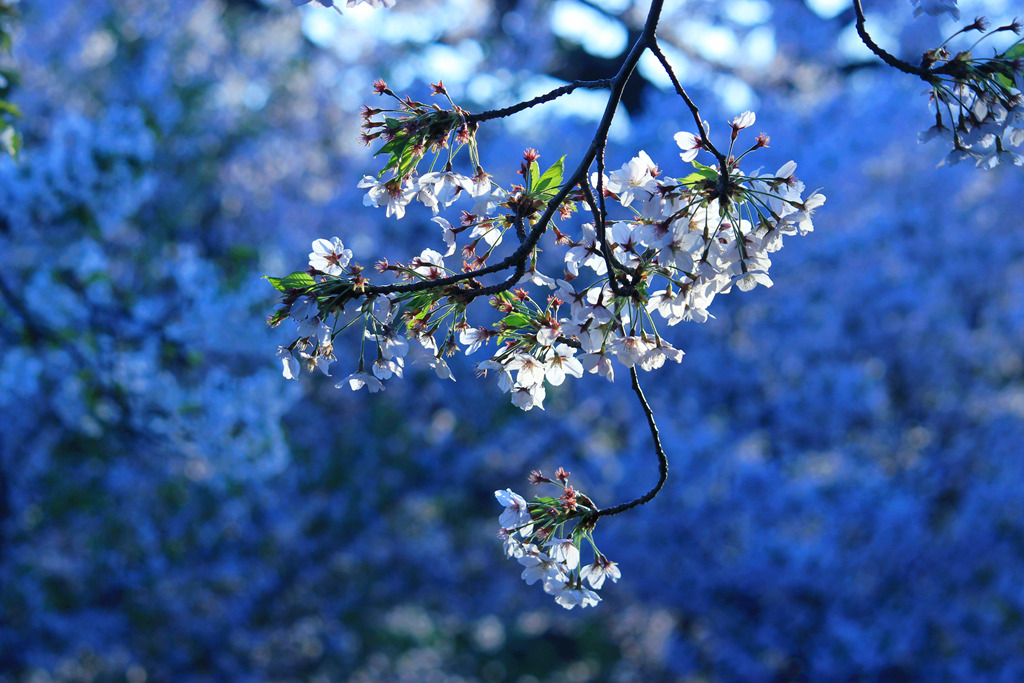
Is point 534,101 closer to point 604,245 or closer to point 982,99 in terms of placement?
point 604,245

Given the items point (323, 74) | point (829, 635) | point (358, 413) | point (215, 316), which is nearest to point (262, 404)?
point (215, 316)

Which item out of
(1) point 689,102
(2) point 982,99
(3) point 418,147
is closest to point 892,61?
(2) point 982,99

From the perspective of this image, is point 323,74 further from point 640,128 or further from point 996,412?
point 996,412

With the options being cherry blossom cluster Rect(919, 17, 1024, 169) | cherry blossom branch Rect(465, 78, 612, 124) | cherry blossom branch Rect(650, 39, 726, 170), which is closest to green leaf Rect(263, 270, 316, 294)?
cherry blossom branch Rect(465, 78, 612, 124)

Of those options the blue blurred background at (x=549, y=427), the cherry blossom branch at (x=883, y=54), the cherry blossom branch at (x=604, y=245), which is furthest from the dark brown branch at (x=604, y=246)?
the blue blurred background at (x=549, y=427)

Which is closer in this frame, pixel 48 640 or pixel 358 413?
pixel 48 640

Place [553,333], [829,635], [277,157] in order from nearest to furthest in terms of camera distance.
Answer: [553,333], [829,635], [277,157]

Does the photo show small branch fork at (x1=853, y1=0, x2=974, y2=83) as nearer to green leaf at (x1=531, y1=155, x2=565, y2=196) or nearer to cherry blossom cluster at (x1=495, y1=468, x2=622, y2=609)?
green leaf at (x1=531, y1=155, x2=565, y2=196)
